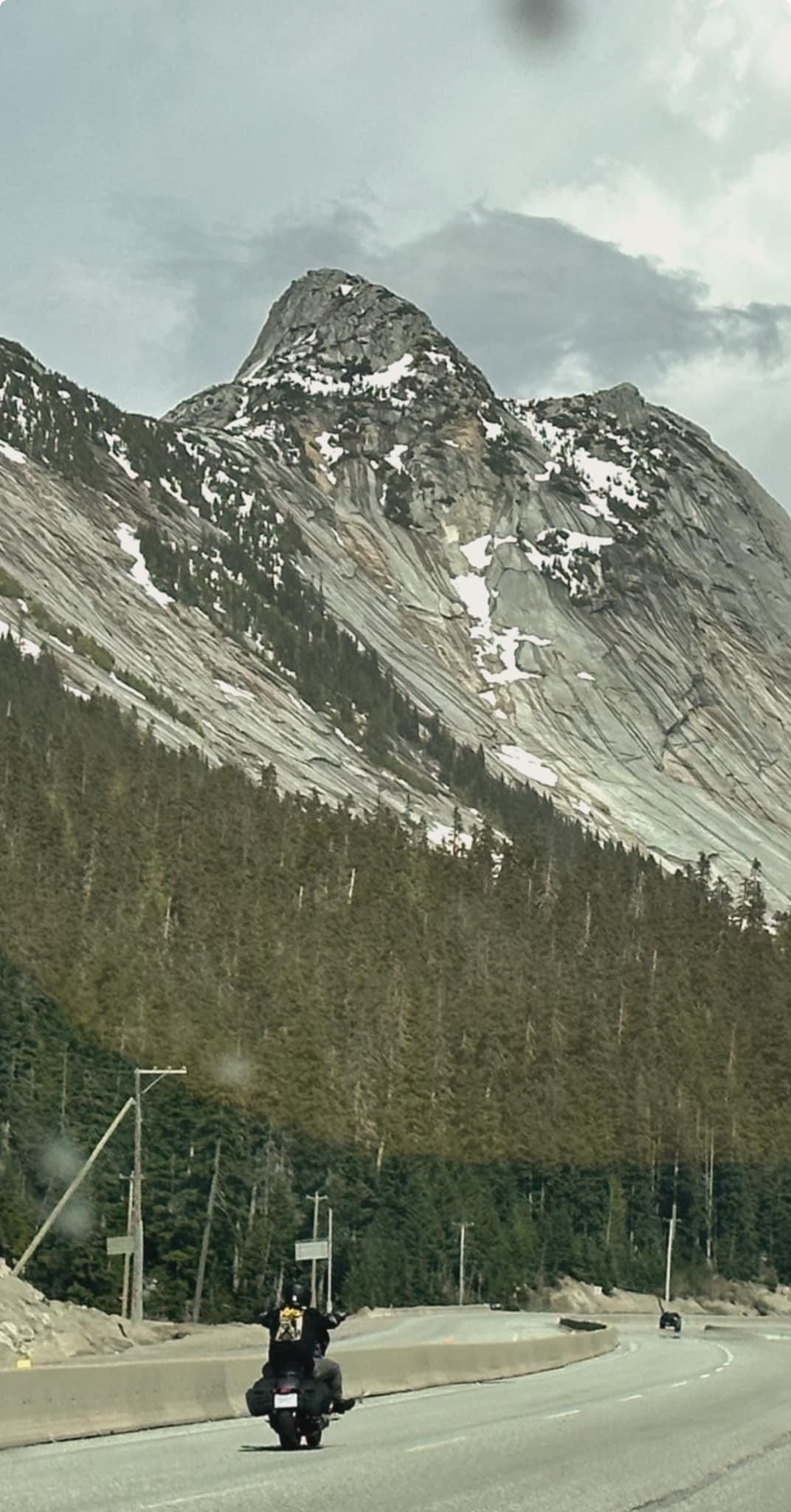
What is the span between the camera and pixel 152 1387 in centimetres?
2308

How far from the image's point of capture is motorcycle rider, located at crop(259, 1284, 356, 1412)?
64.8 ft

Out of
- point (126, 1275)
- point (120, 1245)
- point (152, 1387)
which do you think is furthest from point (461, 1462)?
point (126, 1275)

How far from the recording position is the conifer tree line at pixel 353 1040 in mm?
83375

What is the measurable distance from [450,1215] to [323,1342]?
79686mm

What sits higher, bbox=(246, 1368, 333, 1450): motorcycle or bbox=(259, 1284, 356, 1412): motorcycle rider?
bbox=(259, 1284, 356, 1412): motorcycle rider

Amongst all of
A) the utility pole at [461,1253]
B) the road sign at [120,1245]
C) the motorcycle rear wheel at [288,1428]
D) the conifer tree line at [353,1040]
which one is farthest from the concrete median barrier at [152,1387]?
the utility pole at [461,1253]

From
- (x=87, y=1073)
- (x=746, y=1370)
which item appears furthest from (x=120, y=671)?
(x=746, y=1370)

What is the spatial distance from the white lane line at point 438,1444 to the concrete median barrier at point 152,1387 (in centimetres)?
363

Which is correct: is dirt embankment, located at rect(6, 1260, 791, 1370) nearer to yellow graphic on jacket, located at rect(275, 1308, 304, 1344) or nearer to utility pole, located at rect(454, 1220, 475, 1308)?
utility pole, located at rect(454, 1220, 475, 1308)

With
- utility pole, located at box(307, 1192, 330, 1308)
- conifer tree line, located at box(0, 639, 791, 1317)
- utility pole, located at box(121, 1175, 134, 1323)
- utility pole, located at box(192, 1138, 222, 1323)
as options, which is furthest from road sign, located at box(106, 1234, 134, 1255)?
utility pole, located at box(192, 1138, 222, 1323)

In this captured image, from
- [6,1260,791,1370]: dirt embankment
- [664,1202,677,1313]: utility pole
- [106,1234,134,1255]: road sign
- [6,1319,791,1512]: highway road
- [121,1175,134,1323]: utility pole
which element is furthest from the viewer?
[664,1202,677,1313]: utility pole

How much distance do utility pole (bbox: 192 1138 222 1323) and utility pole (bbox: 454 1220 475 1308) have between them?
17.1 m

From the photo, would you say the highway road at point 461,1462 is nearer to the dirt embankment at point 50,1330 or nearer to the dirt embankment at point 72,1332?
the dirt embankment at point 72,1332

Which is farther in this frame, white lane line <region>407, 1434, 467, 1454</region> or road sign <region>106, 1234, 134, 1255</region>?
road sign <region>106, 1234, 134, 1255</region>
